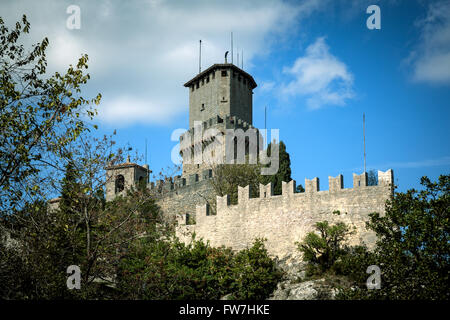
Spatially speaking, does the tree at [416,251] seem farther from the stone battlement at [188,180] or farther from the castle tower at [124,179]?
the castle tower at [124,179]

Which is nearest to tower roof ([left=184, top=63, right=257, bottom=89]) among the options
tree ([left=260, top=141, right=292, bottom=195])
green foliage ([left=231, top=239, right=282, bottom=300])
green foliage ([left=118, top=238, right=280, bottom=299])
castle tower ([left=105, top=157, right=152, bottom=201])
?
castle tower ([left=105, top=157, right=152, bottom=201])

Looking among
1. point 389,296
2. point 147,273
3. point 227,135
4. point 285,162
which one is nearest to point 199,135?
point 227,135

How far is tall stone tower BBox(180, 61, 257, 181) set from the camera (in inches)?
1948

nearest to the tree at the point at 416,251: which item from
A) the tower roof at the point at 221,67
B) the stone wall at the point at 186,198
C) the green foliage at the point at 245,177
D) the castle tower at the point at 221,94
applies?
the green foliage at the point at 245,177

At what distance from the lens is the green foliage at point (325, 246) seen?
81.0 ft

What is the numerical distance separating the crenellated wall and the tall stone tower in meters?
17.7

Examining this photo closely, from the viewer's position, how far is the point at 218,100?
51469 millimetres

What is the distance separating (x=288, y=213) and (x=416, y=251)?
10887 mm

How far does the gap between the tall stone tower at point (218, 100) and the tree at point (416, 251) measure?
3069 cm

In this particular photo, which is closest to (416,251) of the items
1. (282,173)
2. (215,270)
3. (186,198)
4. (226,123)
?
(215,270)

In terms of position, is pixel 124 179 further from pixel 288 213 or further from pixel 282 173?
pixel 288 213

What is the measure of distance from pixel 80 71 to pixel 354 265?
44.5 ft

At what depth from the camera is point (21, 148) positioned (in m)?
11.4
